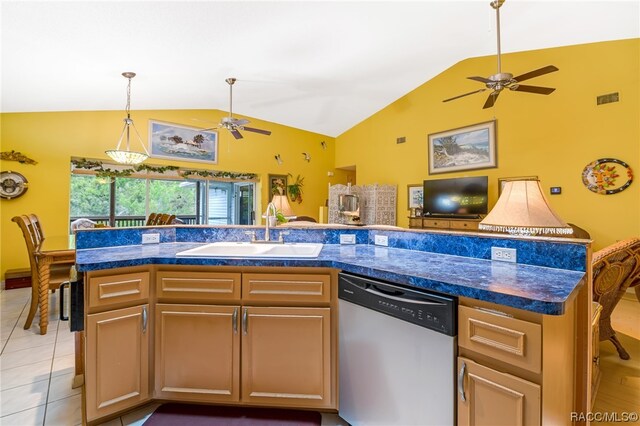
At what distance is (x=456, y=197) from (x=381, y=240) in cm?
385

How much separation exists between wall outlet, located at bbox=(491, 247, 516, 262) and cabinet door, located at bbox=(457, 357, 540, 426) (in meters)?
0.69

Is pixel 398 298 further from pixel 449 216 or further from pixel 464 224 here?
pixel 449 216

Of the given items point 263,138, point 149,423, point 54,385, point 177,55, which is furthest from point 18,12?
point 263,138

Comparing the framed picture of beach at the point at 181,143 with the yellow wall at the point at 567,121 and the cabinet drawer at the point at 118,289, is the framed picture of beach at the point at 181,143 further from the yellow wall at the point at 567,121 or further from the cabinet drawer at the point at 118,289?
the cabinet drawer at the point at 118,289

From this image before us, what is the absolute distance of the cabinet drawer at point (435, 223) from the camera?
5.47 m

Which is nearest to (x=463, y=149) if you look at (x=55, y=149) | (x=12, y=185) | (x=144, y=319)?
(x=144, y=319)

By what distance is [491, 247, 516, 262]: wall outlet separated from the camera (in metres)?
1.52

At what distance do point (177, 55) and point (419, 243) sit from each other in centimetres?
356

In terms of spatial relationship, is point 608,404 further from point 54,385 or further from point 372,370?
point 54,385

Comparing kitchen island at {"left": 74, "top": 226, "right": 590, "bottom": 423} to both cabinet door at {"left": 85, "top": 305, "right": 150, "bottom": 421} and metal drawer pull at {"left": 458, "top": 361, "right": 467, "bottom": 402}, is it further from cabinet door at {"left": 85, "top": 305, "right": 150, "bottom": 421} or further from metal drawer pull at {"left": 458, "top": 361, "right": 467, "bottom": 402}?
metal drawer pull at {"left": 458, "top": 361, "right": 467, "bottom": 402}

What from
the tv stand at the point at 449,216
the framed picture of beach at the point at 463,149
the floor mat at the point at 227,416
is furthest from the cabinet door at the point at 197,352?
the framed picture of beach at the point at 463,149

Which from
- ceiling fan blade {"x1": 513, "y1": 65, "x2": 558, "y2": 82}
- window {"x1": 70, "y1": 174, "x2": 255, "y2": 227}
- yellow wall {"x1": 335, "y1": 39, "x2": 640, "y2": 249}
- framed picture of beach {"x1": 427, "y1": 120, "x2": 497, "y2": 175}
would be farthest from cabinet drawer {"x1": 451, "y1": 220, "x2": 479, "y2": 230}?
window {"x1": 70, "y1": 174, "x2": 255, "y2": 227}

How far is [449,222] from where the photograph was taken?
17.7 feet

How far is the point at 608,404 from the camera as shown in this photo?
1833 millimetres
